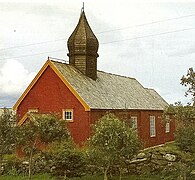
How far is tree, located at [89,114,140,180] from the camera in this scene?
2350cm

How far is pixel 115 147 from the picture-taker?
923 inches

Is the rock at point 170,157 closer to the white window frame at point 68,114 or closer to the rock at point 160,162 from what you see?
the rock at point 160,162

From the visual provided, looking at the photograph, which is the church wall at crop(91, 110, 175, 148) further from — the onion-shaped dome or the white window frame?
the onion-shaped dome

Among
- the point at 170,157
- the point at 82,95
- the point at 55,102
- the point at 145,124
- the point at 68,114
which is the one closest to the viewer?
the point at 170,157

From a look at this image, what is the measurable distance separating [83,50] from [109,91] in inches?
191

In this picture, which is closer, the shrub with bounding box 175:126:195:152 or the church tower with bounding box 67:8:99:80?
the shrub with bounding box 175:126:195:152

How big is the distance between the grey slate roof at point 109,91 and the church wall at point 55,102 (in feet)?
2.96

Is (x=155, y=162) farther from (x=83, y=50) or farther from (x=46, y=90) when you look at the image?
(x=83, y=50)

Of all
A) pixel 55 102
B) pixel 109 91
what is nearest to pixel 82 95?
pixel 55 102

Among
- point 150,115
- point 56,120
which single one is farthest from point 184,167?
point 150,115

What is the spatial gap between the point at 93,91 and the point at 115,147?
1485 cm

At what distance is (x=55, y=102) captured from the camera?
37094 millimetres

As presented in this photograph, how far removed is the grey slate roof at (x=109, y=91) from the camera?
36531mm

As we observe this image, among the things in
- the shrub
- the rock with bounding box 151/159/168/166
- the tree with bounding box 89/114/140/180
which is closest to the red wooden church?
the rock with bounding box 151/159/168/166
